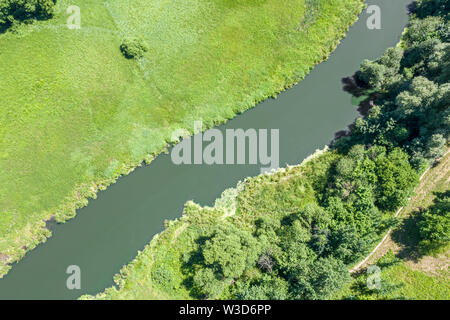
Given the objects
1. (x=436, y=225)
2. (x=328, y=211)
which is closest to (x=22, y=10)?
(x=328, y=211)

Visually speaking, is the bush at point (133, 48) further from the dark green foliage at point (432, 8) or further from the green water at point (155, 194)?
the dark green foliage at point (432, 8)

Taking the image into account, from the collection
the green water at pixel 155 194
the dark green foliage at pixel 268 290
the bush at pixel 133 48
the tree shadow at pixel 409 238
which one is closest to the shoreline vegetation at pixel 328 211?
the dark green foliage at pixel 268 290

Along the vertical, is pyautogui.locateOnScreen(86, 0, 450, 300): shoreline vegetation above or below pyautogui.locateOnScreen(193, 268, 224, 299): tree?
above

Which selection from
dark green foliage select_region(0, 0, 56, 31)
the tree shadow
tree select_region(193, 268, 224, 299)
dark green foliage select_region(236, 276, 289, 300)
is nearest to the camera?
dark green foliage select_region(236, 276, 289, 300)

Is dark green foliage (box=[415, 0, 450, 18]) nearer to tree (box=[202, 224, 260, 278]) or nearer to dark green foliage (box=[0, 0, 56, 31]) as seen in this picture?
tree (box=[202, 224, 260, 278])

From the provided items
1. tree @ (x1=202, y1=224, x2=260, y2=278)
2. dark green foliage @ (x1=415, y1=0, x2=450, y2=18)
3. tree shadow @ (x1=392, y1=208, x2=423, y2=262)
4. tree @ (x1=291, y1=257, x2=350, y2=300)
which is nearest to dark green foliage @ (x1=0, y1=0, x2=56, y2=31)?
tree @ (x1=202, y1=224, x2=260, y2=278)

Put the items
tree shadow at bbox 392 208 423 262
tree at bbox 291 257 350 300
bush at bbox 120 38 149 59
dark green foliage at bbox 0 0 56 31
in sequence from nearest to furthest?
1. tree at bbox 291 257 350 300
2. tree shadow at bbox 392 208 423 262
3. dark green foliage at bbox 0 0 56 31
4. bush at bbox 120 38 149 59

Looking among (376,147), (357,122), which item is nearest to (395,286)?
(376,147)
